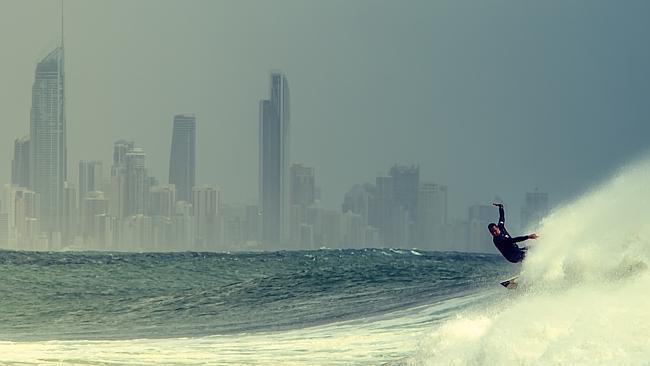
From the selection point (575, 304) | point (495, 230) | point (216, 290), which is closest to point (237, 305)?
point (216, 290)

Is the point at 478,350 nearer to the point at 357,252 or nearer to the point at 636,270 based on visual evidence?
the point at 636,270

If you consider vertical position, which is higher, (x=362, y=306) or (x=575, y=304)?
(x=575, y=304)

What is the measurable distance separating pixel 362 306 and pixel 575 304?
58.0 feet

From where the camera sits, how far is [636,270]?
663 inches

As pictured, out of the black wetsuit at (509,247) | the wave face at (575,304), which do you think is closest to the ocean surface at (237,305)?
the black wetsuit at (509,247)

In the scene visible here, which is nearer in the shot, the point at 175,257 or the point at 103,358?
the point at 103,358

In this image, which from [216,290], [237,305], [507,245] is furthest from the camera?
[216,290]

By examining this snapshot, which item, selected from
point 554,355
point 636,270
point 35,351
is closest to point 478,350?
point 554,355

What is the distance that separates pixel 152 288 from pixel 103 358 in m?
21.8

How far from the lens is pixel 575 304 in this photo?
51.1 feet

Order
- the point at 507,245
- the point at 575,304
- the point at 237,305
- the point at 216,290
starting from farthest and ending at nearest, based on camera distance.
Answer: the point at 216,290, the point at 237,305, the point at 507,245, the point at 575,304

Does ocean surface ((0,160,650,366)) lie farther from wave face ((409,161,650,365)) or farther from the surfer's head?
the surfer's head

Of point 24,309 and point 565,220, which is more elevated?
point 565,220

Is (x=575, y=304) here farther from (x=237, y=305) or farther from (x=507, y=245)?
(x=237, y=305)
